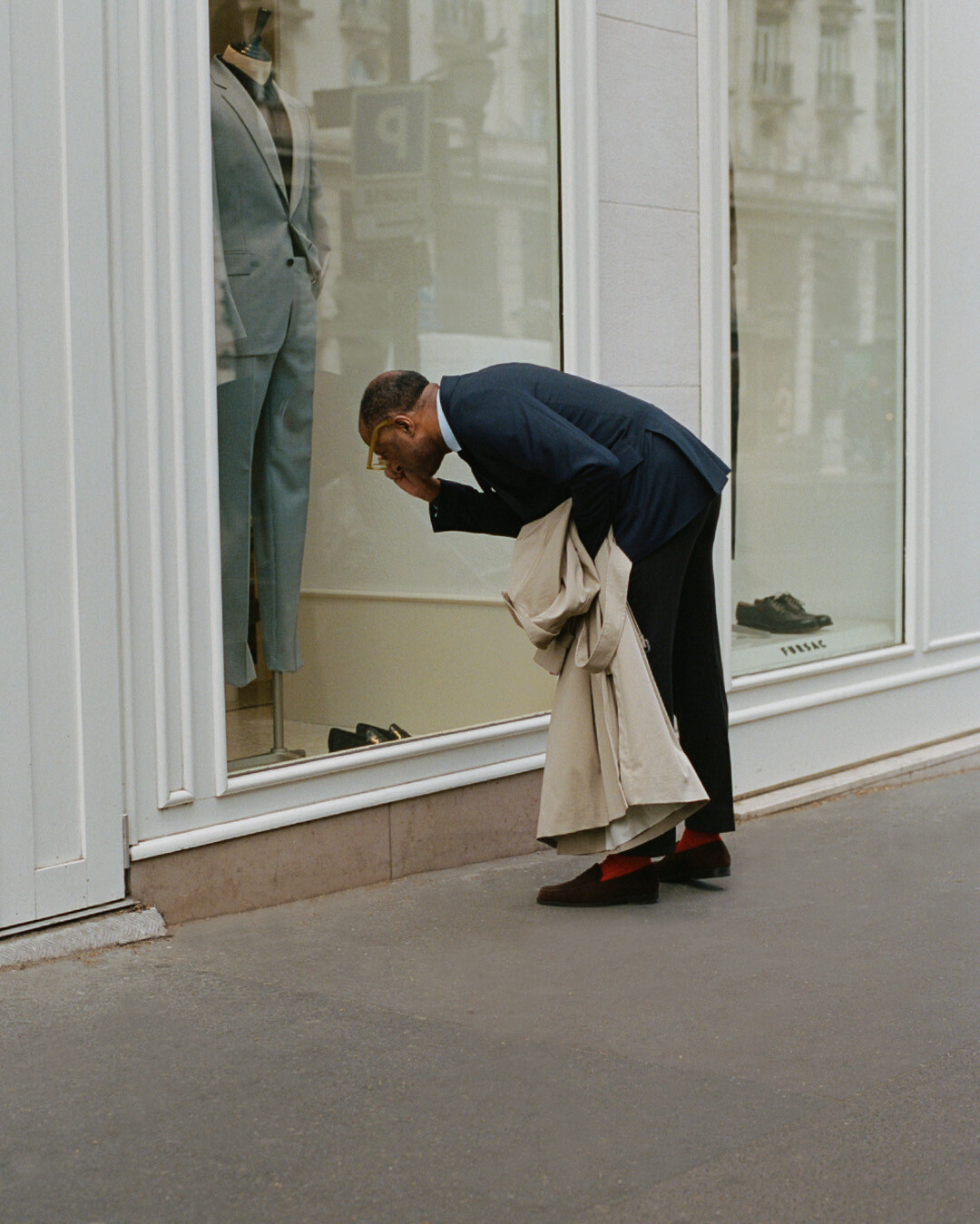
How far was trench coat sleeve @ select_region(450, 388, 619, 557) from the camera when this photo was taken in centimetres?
464

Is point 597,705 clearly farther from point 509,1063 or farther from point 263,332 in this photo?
point 263,332

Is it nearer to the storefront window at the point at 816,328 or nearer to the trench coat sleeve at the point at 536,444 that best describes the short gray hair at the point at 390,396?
the trench coat sleeve at the point at 536,444

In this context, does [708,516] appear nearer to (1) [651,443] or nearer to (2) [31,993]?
(1) [651,443]

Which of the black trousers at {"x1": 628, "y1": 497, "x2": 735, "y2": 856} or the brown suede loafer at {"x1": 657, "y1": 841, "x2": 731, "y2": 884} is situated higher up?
the black trousers at {"x1": 628, "y1": 497, "x2": 735, "y2": 856}

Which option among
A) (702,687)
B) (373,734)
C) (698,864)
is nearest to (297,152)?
(373,734)

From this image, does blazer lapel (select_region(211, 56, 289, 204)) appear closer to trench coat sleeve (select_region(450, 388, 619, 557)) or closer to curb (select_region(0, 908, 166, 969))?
trench coat sleeve (select_region(450, 388, 619, 557))

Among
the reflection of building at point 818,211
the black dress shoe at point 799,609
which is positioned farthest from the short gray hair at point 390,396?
the black dress shoe at point 799,609

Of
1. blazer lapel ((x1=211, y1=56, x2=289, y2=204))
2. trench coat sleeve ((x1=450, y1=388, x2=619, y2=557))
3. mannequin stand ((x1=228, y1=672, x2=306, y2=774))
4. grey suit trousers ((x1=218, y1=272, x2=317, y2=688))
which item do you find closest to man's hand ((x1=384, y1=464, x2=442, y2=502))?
trench coat sleeve ((x1=450, y1=388, x2=619, y2=557))

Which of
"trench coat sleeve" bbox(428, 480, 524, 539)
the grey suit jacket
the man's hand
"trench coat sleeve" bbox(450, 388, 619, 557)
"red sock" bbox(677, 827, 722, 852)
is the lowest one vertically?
"red sock" bbox(677, 827, 722, 852)

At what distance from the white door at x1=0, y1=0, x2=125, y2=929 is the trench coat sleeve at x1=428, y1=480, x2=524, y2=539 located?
1067 mm

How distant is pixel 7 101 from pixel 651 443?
1973mm

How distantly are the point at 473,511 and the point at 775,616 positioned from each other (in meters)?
2.49

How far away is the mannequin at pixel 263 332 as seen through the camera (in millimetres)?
4977

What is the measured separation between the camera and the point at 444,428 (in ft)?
15.7
